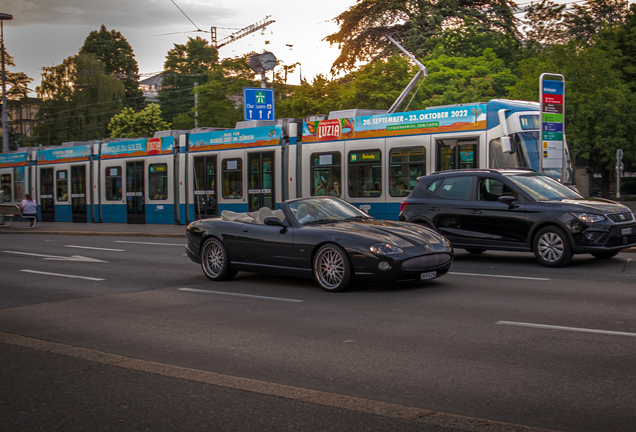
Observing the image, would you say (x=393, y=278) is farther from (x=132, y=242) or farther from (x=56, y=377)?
(x=132, y=242)

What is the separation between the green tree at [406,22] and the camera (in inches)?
1927

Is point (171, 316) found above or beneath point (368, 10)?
beneath

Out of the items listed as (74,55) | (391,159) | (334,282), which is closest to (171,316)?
(334,282)

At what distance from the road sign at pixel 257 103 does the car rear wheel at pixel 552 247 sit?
19.8m

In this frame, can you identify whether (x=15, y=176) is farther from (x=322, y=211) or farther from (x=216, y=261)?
(x=322, y=211)

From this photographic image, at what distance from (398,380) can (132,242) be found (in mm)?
15990

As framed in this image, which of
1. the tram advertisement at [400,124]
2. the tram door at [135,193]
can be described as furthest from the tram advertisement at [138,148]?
the tram advertisement at [400,124]

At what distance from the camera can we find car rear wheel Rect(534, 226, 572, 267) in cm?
1116

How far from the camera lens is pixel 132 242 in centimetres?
1977

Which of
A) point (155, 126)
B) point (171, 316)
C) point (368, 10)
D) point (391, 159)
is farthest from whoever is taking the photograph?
point (155, 126)

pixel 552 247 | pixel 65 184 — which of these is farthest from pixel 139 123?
pixel 552 247

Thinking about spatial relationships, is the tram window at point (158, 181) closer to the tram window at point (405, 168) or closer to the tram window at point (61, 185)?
the tram window at point (61, 185)

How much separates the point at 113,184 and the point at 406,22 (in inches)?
1122

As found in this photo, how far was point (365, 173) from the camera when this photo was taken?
64.1 feet
